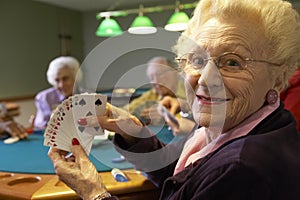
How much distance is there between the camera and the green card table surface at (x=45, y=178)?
1213 millimetres

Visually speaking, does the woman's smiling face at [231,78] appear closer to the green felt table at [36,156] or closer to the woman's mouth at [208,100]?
the woman's mouth at [208,100]

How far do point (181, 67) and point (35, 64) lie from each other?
229 inches

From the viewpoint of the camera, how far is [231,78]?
85cm

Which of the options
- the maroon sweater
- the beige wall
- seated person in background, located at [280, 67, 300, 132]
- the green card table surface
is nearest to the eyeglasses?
the maroon sweater

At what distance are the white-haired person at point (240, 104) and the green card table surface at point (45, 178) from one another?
0.87 ft

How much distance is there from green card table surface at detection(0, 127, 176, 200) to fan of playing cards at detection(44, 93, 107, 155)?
0.22 m

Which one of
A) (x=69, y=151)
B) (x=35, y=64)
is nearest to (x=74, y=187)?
(x=69, y=151)

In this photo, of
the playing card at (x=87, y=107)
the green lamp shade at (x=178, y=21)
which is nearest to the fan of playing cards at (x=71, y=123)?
the playing card at (x=87, y=107)

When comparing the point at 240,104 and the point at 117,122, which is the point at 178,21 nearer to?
the point at 117,122

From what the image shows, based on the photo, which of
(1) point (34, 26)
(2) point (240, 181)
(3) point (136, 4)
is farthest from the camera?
(3) point (136, 4)

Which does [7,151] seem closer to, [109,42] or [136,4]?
[109,42]

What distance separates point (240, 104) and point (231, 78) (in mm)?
75

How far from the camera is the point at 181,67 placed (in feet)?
3.34

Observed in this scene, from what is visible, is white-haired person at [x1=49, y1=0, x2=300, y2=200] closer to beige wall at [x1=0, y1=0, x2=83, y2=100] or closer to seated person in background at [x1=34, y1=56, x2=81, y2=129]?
seated person in background at [x1=34, y1=56, x2=81, y2=129]
